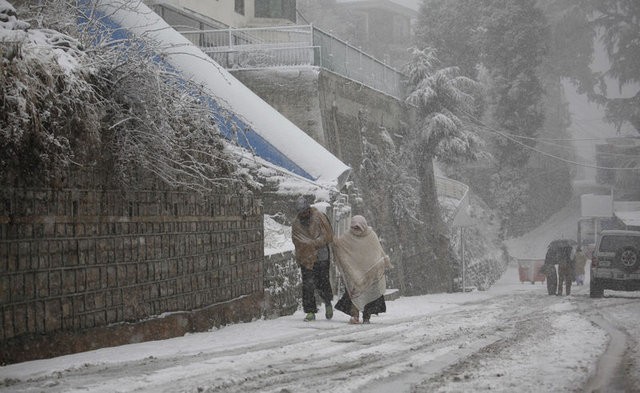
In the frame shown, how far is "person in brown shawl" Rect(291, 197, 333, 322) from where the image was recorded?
41.3 feet

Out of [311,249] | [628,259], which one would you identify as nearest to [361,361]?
[311,249]

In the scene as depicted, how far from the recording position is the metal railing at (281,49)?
78.7ft

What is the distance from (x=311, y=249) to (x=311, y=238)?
0.17 m

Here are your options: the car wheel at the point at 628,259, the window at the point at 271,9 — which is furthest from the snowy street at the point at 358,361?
the window at the point at 271,9

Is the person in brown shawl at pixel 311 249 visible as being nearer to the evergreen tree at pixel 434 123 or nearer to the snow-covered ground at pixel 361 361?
the snow-covered ground at pixel 361 361

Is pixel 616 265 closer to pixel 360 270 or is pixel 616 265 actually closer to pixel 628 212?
pixel 360 270

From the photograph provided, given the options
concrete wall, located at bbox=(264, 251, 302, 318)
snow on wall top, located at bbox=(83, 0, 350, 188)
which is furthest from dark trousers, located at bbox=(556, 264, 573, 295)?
concrete wall, located at bbox=(264, 251, 302, 318)

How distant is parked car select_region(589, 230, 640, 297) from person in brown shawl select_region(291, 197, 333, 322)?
11199 millimetres

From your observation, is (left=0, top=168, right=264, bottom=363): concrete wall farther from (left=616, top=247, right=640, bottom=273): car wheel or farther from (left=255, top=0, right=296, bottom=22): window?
(left=255, top=0, right=296, bottom=22): window

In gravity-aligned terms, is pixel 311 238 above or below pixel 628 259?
above

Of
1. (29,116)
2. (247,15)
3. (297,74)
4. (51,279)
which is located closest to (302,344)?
(51,279)

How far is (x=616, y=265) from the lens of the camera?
2134 centimetres

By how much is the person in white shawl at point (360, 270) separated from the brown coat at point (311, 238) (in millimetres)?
388

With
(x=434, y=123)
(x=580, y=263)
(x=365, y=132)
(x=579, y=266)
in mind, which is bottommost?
(x=579, y=266)
